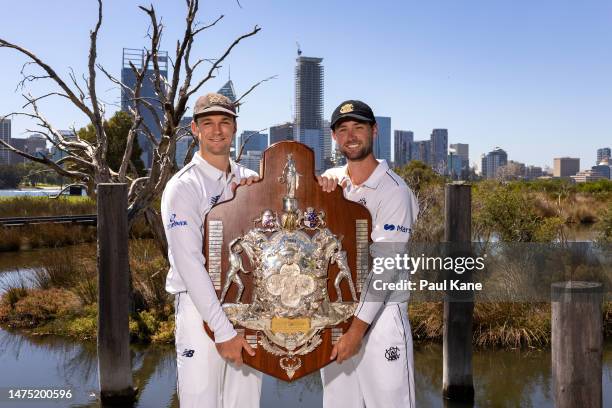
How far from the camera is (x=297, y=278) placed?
112 inches

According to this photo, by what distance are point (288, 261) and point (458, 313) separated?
3000 mm

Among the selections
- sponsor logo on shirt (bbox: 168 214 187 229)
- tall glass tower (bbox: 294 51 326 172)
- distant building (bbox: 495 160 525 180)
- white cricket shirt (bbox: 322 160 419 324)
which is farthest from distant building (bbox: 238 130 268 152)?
tall glass tower (bbox: 294 51 326 172)

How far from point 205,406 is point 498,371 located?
4306mm

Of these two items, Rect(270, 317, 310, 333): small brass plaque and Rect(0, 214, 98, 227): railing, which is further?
Rect(0, 214, 98, 227): railing

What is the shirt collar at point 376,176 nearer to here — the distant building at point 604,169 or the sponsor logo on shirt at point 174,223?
the sponsor logo on shirt at point 174,223

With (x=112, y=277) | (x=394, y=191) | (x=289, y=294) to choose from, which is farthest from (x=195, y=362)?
(x=112, y=277)

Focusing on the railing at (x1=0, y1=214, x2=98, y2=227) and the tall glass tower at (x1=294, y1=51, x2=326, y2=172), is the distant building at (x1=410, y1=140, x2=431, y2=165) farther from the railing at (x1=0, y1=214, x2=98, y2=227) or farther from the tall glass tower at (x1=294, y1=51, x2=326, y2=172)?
the tall glass tower at (x1=294, y1=51, x2=326, y2=172)

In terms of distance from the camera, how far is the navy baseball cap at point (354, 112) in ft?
10.0

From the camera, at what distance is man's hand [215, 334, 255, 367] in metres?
2.76

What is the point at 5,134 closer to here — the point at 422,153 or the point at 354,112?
the point at 422,153

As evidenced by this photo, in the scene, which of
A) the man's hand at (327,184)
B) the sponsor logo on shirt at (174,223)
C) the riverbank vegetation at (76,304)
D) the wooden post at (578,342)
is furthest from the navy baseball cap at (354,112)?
the riverbank vegetation at (76,304)

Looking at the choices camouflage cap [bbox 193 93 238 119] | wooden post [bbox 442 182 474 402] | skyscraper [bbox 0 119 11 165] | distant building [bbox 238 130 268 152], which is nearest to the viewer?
camouflage cap [bbox 193 93 238 119]

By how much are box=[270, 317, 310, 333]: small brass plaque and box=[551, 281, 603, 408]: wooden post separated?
1.39m

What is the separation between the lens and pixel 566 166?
400 ft
